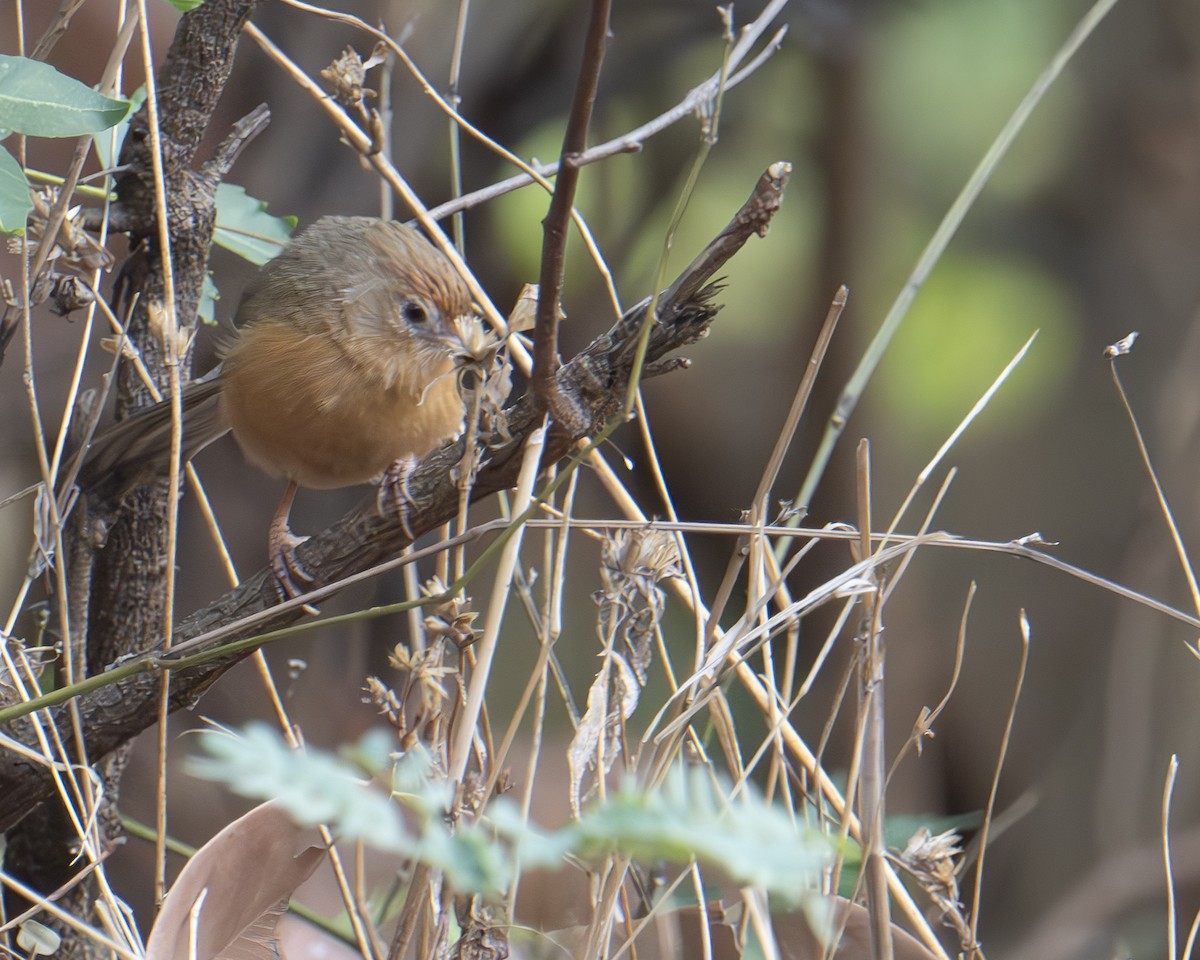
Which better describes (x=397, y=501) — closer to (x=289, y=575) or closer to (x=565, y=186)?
(x=289, y=575)

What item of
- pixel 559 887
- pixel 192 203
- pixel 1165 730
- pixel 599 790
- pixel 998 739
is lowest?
pixel 998 739

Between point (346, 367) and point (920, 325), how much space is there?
1876mm

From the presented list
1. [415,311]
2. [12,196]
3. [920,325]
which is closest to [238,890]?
[12,196]

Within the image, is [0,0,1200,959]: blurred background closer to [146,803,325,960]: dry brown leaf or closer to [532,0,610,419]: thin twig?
[146,803,325,960]: dry brown leaf

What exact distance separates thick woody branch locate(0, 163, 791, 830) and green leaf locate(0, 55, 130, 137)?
474mm

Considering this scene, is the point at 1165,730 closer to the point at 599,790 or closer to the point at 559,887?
the point at 559,887

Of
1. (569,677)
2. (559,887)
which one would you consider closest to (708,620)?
(559,887)

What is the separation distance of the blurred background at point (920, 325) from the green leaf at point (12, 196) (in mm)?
2131

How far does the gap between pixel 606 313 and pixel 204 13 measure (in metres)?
2.11

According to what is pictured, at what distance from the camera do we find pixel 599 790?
111 cm

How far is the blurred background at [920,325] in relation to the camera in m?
3.21

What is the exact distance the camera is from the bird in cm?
192

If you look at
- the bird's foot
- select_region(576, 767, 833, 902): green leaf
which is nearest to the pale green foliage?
select_region(576, 767, 833, 902): green leaf

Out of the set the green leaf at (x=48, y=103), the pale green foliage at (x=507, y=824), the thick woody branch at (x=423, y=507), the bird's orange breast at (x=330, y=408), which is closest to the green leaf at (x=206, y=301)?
the bird's orange breast at (x=330, y=408)
